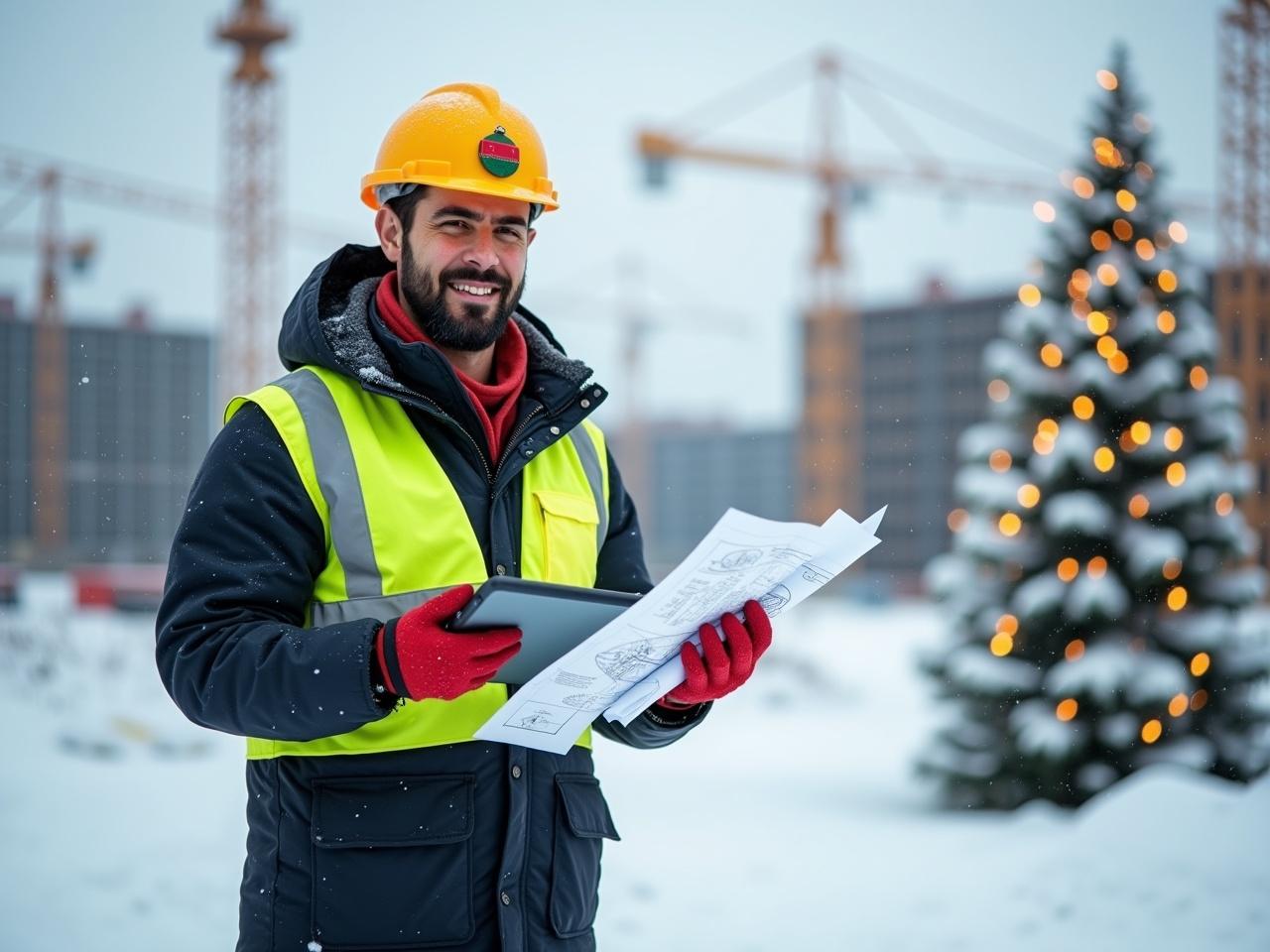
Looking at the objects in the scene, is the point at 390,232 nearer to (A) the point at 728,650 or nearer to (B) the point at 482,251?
(B) the point at 482,251

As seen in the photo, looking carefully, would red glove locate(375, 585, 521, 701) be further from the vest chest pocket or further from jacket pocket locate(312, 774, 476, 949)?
the vest chest pocket

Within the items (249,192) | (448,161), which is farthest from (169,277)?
(448,161)

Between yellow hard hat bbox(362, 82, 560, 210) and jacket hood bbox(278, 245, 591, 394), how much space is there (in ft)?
0.50

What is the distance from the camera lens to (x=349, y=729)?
149 cm

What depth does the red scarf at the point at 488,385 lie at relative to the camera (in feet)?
5.91

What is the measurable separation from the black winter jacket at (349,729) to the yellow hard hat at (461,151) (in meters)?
0.22

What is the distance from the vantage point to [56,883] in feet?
17.1

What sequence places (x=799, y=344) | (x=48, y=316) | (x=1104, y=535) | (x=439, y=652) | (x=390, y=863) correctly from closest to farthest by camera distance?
(x=439, y=652) → (x=390, y=863) → (x=1104, y=535) → (x=48, y=316) → (x=799, y=344)

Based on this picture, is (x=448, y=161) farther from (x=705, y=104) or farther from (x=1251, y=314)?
(x=705, y=104)

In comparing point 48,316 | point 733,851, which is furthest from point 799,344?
point 733,851

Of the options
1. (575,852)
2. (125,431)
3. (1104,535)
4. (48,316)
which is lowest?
(575,852)

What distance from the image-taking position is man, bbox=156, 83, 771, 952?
149cm

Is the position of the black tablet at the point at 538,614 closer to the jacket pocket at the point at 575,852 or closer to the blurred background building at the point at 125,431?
the jacket pocket at the point at 575,852

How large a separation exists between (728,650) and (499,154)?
0.80 meters
